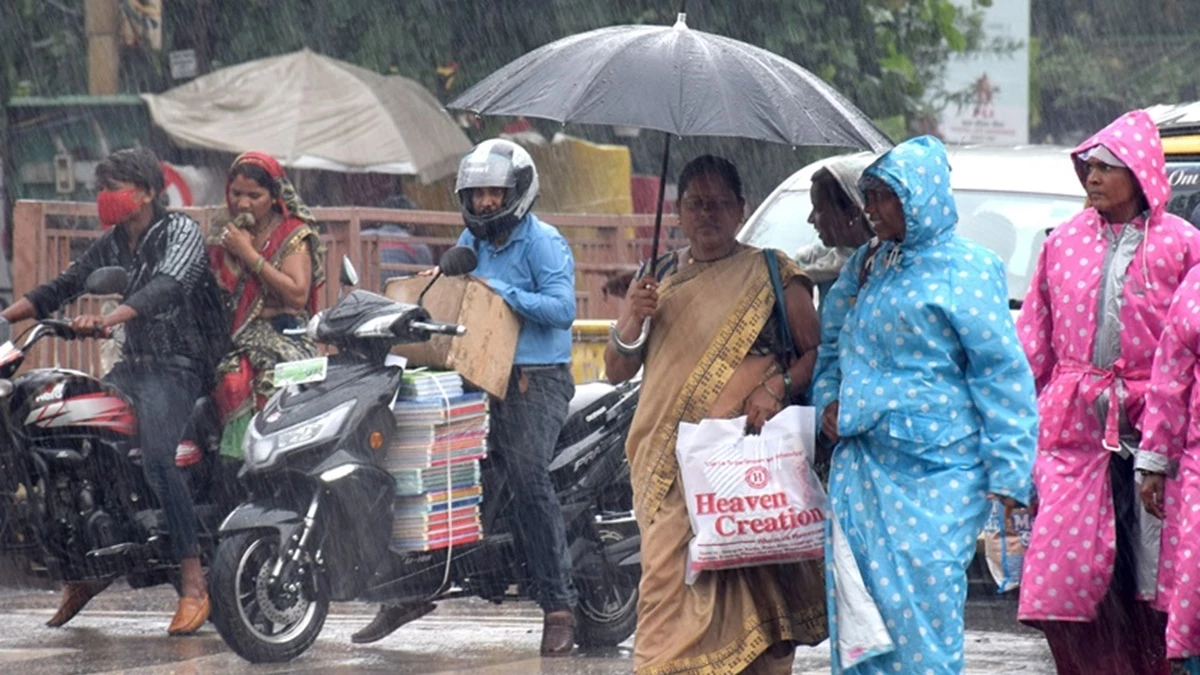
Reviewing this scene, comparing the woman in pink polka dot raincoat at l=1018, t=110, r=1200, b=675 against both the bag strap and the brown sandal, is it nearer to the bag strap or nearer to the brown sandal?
the bag strap

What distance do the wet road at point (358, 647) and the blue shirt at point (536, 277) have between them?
1133 mm

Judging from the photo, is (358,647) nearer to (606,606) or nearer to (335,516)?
(335,516)

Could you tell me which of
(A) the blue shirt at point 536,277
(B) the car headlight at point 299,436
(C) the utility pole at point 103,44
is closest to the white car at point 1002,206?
(A) the blue shirt at point 536,277

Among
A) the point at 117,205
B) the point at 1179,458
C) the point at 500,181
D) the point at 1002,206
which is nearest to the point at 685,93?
the point at 1179,458

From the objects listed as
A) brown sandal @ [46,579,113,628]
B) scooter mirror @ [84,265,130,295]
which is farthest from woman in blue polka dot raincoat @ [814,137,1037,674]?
brown sandal @ [46,579,113,628]

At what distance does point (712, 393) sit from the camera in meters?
5.80

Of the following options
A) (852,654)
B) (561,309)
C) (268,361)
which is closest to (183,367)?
(268,361)

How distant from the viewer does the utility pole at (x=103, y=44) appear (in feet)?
55.9

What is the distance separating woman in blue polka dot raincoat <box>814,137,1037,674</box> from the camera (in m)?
5.45

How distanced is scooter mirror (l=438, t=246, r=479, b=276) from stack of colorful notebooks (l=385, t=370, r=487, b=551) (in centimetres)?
44

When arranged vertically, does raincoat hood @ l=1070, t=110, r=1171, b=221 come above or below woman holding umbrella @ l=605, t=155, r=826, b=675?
above

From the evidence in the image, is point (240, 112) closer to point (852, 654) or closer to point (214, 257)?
point (214, 257)

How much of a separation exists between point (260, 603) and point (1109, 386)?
3.08 meters

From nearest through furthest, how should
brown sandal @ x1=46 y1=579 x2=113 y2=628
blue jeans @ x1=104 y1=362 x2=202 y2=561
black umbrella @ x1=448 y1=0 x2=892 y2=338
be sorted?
black umbrella @ x1=448 y1=0 x2=892 y2=338 < blue jeans @ x1=104 y1=362 x2=202 y2=561 < brown sandal @ x1=46 y1=579 x2=113 y2=628
